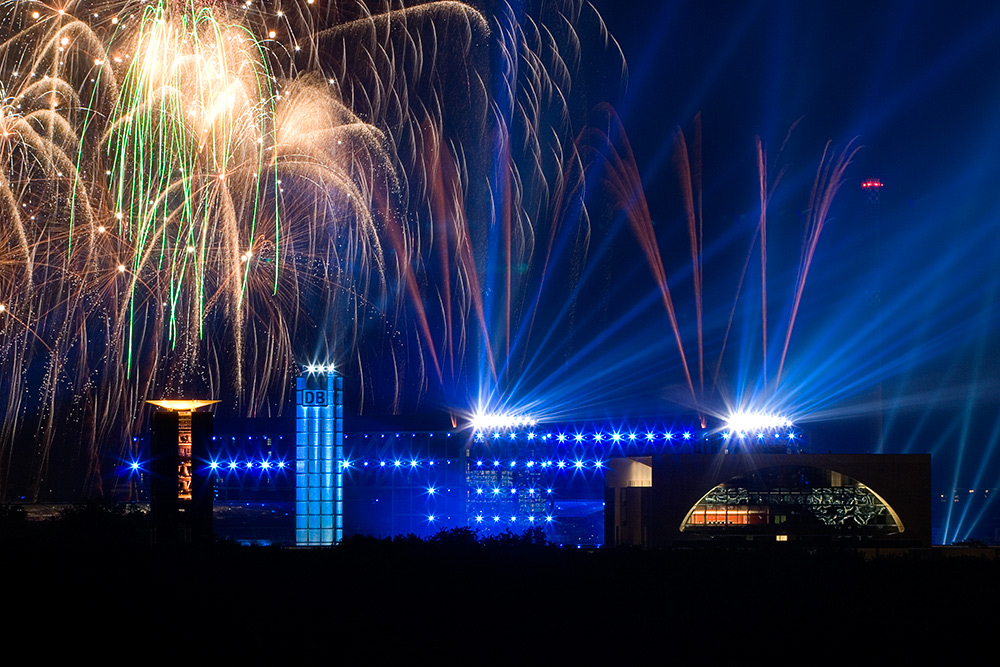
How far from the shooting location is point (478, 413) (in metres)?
63.9

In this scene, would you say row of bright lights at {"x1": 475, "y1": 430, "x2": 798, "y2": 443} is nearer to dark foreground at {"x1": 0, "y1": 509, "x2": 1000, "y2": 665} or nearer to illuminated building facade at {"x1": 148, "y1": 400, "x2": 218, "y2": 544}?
dark foreground at {"x1": 0, "y1": 509, "x2": 1000, "y2": 665}

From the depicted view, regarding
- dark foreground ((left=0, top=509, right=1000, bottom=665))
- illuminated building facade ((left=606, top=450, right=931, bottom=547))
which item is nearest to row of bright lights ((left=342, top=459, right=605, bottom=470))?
illuminated building facade ((left=606, top=450, right=931, bottom=547))

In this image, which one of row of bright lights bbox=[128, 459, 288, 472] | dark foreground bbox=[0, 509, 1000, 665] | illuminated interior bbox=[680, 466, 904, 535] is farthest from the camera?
row of bright lights bbox=[128, 459, 288, 472]

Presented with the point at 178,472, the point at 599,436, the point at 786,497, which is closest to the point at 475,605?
the point at 178,472

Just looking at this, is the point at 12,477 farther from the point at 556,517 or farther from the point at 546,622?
the point at 546,622

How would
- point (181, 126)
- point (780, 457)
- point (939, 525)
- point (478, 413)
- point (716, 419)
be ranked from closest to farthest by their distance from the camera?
point (181, 126)
point (780, 457)
point (716, 419)
point (478, 413)
point (939, 525)

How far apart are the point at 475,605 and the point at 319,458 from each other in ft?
91.1

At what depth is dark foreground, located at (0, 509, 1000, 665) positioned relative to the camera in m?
24.1

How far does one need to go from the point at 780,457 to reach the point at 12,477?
45.2 metres

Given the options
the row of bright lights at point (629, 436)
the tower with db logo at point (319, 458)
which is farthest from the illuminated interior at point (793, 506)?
the tower with db logo at point (319, 458)

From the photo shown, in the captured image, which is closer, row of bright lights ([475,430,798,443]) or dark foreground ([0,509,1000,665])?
dark foreground ([0,509,1000,665])

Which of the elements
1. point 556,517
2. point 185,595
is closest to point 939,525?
point 556,517

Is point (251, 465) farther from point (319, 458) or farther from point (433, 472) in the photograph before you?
point (319, 458)

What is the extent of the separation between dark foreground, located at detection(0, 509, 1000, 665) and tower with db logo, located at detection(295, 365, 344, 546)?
18.2m
